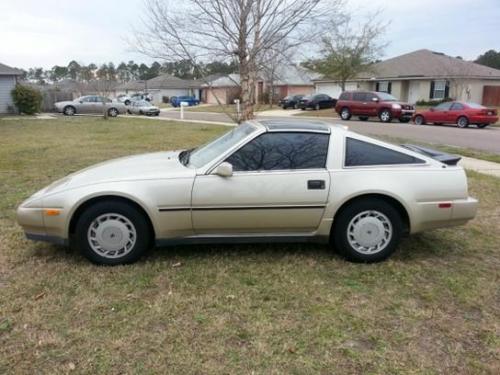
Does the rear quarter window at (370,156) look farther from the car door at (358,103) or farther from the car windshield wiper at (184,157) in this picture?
the car door at (358,103)

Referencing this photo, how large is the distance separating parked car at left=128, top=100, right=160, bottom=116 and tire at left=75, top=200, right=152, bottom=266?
3034 cm

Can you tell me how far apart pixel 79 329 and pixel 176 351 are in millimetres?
774

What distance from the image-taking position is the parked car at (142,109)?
3344cm

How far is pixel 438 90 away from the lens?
3678 centimetres

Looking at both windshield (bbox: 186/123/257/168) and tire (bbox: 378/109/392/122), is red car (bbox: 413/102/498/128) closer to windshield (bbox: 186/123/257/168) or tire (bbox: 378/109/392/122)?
tire (bbox: 378/109/392/122)

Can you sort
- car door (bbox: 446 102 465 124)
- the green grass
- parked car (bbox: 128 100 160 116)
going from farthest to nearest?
parked car (bbox: 128 100 160 116), car door (bbox: 446 102 465 124), the green grass

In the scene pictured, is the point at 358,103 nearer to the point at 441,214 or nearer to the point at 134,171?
the point at 441,214

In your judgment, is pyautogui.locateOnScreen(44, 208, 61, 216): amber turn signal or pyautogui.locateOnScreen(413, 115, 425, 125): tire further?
pyautogui.locateOnScreen(413, 115, 425, 125): tire

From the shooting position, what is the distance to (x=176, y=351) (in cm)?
294

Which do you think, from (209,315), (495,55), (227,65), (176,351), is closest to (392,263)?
(209,315)

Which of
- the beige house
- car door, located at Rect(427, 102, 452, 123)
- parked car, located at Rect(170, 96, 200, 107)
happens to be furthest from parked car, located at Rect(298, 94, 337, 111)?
parked car, located at Rect(170, 96, 200, 107)

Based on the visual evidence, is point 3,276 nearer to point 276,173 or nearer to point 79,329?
point 79,329

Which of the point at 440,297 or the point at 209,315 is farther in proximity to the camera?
the point at 440,297

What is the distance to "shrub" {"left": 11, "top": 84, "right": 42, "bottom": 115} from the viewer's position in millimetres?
27920
